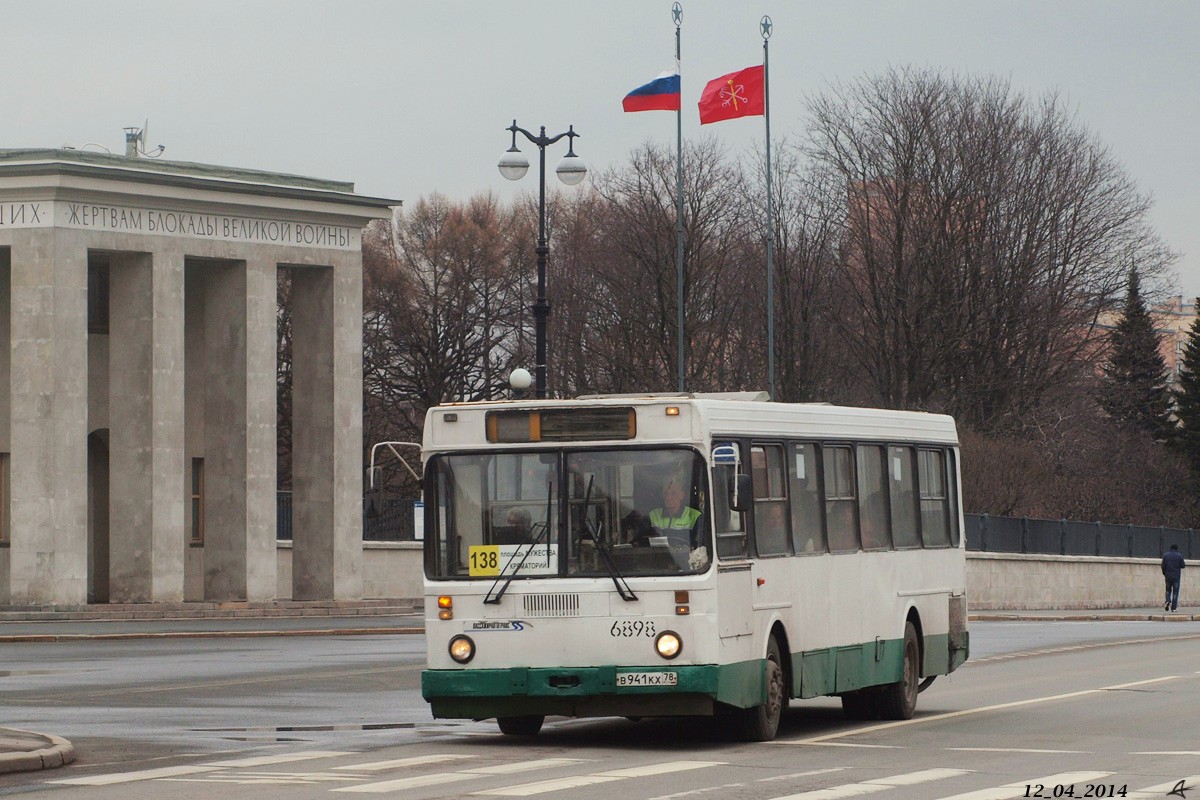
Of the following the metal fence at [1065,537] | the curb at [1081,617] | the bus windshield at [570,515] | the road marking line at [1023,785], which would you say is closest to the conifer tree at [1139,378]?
the metal fence at [1065,537]

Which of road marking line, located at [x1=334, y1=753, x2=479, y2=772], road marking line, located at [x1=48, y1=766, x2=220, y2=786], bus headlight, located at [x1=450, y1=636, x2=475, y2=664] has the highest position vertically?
bus headlight, located at [x1=450, y1=636, x2=475, y2=664]

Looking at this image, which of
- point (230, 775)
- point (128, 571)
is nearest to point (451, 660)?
point (230, 775)

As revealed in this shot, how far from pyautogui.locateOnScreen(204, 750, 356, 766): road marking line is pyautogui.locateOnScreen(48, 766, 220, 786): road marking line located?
1.01 ft

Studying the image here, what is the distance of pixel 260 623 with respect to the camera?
132 ft

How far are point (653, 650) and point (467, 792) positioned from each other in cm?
305

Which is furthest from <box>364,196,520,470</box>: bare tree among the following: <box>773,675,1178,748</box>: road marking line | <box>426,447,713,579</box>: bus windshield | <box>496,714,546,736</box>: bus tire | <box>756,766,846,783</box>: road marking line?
<box>756,766,846,783</box>: road marking line

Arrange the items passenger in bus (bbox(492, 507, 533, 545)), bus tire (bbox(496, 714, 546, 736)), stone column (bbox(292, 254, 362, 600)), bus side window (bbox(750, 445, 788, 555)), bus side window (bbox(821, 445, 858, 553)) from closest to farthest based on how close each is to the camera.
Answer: passenger in bus (bbox(492, 507, 533, 545)) < bus side window (bbox(750, 445, 788, 555)) < bus tire (bbox(496, 714, 546, 736)) < bus side window (bbox(821, 445, 858, 553)) < stone column (bbox(292, 254, 362, 600))

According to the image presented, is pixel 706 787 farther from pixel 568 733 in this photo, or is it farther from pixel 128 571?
pixel 128 571

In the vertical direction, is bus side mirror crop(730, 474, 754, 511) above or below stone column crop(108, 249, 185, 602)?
below

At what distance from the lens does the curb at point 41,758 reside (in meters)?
14.3

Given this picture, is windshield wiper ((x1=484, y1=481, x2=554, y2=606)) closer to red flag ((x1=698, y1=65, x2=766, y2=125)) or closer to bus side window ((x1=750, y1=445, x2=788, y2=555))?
bus side window ((x1=750, y1=445, x2=788, y2=555))

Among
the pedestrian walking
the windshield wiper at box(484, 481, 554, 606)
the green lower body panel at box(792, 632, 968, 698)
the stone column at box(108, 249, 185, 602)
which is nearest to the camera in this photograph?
the windshield wiper at box(484, 481, 554, 606)

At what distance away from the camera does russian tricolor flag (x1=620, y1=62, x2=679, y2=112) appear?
47.8 m

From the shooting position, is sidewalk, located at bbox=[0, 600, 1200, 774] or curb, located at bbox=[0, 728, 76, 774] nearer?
curb, located at bbox=[0, 728, 76, 774]
